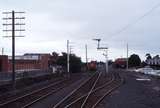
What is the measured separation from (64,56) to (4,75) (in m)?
70.3

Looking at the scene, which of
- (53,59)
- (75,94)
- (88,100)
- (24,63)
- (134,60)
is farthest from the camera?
(134,60)

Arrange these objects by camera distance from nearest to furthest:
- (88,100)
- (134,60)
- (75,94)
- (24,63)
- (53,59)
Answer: (88,100)
(75,94)
(24,63)
(53,59)
(134,60)

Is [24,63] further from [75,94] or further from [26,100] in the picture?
[26,100]

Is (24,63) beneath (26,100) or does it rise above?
above

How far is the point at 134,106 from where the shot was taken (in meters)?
24.7

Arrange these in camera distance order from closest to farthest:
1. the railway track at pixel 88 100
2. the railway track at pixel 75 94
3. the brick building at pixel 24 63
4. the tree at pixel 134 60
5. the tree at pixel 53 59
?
the railway track at pixel 88 100, the railway track at pixel 75 94, the brick building at pixel 24 63, the tree at pixel 53 59, the tree at pixel 134 60

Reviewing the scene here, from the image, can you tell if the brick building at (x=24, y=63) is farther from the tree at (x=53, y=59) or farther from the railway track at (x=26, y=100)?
the railway track at (x=26, y=100)

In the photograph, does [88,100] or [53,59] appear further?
[53,59]

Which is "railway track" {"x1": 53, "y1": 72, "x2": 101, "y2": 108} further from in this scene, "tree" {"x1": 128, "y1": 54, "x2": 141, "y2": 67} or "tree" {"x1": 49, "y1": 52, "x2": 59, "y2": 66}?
"tree" {"x1": 128, "y1": 54, "x2": 141, "y2": 67}

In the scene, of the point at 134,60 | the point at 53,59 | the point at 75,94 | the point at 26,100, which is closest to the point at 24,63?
the point at 53,59

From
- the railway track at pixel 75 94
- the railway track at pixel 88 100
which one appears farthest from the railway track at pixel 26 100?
the railway track at pixel 88 100

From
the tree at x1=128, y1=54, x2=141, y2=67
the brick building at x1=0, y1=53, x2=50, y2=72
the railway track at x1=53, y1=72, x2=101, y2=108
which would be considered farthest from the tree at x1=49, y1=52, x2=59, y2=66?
the railway track at x1=53, y1=72, x2=101, y2=108

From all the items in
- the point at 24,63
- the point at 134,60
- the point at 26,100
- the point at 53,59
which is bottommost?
the point at 26,100

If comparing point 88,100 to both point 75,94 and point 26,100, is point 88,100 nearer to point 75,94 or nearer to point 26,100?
point 26,100
